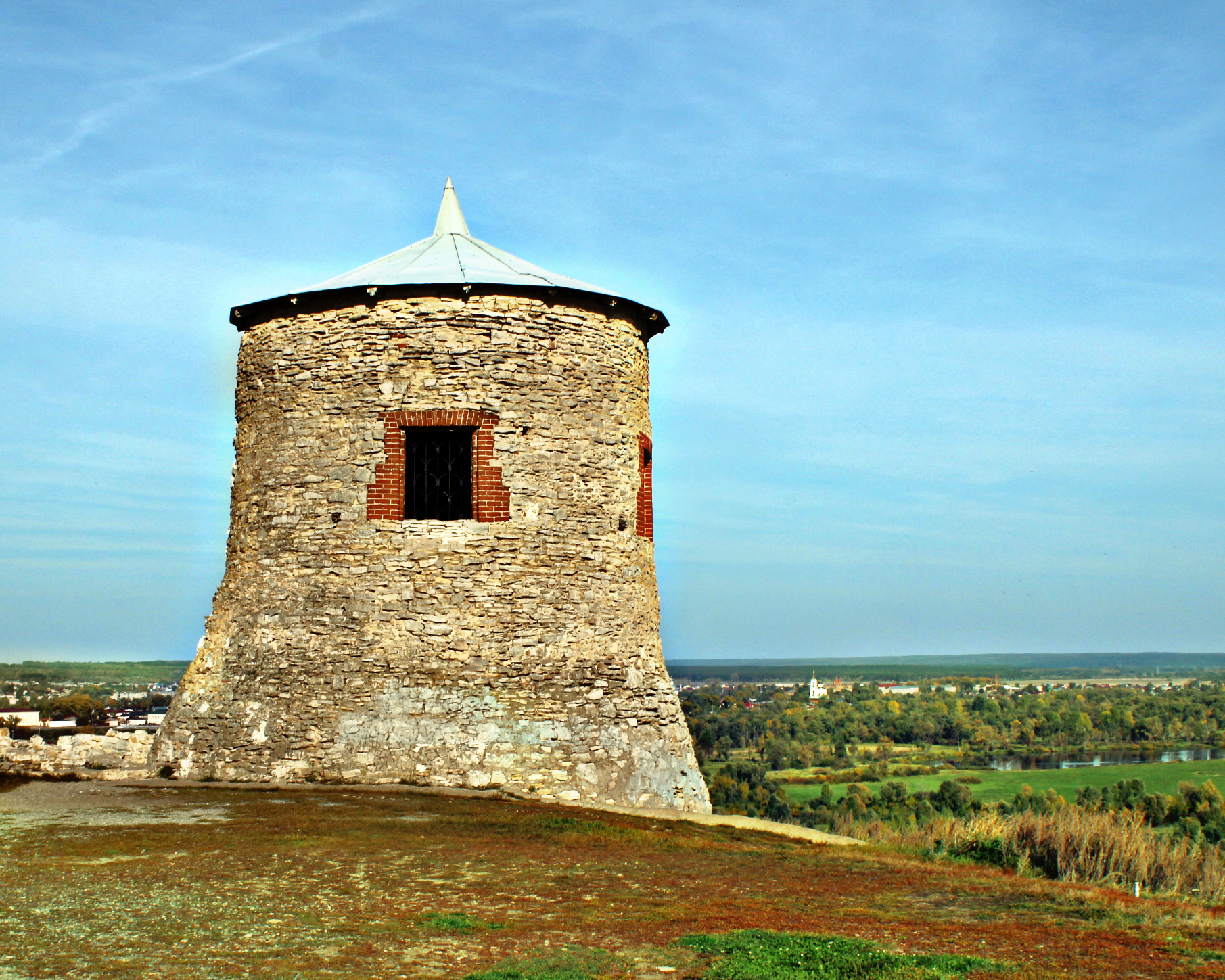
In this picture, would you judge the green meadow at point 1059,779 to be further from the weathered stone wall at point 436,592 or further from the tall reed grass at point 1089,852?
the tall reed grass at point 1089,852

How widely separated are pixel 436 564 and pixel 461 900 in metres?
5.59

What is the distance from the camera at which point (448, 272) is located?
41.3 feet

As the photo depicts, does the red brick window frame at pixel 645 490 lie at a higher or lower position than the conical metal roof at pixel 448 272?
lower

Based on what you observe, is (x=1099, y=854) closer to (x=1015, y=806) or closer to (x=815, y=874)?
(x=815, y=874)

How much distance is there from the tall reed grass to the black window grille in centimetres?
605

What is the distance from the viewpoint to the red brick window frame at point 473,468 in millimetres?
11844

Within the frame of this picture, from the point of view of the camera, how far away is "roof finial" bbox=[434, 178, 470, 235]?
1448 cm

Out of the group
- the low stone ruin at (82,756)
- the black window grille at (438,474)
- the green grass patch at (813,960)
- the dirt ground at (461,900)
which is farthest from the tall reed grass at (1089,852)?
the low stone ruin at (82,756)

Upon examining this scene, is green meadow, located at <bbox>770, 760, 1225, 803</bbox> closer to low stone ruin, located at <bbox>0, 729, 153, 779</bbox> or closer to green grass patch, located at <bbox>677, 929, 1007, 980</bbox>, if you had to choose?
low stone ruin, located at <bbox>0, 729, 153, 779</bbox>

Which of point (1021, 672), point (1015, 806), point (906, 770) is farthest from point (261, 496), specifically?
point (1021, 672)

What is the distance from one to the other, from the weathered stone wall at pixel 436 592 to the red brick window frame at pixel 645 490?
0.59 m

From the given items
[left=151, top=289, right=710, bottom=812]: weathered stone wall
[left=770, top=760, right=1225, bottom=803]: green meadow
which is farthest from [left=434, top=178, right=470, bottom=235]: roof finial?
[left=770, top=760, right=1225, bottom=803]: green meadow

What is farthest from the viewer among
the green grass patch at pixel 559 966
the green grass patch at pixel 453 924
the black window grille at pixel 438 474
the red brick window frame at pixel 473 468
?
the black window grille at pixel 438 474

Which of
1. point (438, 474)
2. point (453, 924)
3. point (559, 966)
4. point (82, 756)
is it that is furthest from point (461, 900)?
point (82, 756)
